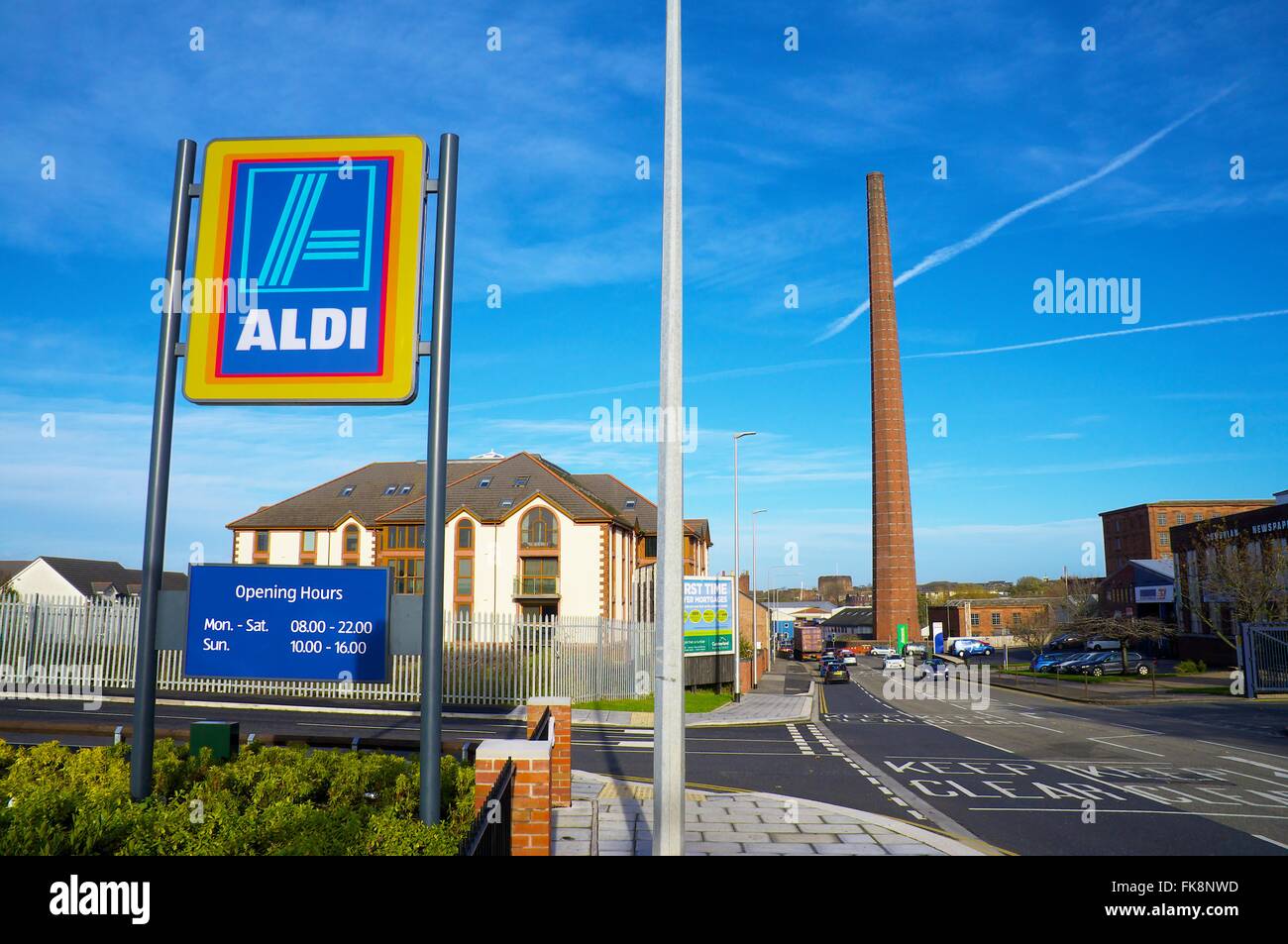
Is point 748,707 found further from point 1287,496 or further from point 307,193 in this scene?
point 1287,496

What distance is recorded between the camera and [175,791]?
800 centimetres

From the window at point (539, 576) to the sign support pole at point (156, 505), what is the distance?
44007 millimetres

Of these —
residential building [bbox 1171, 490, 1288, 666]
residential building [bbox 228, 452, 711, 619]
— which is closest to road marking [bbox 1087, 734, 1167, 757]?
residential building [bbox 1171, 490, 1288, 666]

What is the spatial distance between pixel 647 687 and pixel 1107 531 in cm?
9621

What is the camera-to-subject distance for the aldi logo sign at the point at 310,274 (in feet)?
23.1

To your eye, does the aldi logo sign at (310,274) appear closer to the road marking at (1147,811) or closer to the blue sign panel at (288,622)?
the blue sign panel at (288,622)

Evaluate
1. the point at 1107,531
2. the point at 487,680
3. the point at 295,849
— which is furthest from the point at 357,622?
the point at 1107,531

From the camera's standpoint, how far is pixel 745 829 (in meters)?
10.5

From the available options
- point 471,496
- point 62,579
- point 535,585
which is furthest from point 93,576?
point 535,585

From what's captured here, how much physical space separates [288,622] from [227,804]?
178cm

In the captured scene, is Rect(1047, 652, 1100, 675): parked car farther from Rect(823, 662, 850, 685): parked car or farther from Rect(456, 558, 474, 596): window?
Rect(456, 558, 474, 596): window

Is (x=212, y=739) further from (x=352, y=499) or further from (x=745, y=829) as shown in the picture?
(x=352, y=499)

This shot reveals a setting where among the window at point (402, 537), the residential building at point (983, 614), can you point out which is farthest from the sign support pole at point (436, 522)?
the residential building at point (983, 614)

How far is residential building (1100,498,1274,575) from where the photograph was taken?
99125mm
